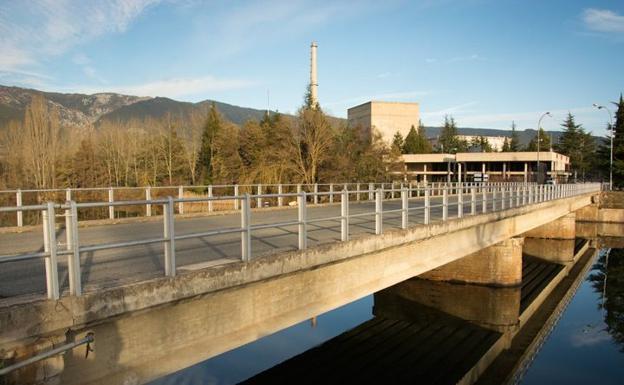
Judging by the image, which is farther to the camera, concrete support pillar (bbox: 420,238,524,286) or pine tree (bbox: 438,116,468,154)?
pine tree (bbox: 438,116,468,154)

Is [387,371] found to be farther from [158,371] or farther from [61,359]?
[61,359]

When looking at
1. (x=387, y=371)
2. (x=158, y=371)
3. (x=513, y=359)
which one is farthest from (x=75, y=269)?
(x=513, y=359)

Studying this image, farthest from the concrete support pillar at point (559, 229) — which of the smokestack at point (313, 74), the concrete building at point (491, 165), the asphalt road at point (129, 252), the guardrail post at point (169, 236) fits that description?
the concrete building at point (491, 165)

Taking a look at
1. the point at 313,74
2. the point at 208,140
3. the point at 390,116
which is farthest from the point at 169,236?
the point at 390,116

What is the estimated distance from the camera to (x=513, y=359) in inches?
532

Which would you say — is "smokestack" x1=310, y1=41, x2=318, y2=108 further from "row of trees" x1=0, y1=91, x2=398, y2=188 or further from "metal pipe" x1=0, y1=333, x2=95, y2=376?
"metal pipe" x1=0, y1=333, x2=95, y2=376

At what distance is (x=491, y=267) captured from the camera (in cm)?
1791

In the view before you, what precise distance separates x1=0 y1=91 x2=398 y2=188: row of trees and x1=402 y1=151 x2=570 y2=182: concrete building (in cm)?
3542

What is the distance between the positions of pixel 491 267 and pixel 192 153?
1921 inches

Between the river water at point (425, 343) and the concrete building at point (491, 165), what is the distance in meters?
63.3

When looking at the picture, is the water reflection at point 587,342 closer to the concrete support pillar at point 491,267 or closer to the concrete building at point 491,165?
the concrete support pillar at point 491,267

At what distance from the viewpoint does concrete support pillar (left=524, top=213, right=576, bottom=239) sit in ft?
106

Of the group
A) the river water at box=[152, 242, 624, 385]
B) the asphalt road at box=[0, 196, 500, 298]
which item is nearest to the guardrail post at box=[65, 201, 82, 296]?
the asphalt road at box=[0, 196, 500, 298]

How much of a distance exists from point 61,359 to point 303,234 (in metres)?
3.99
